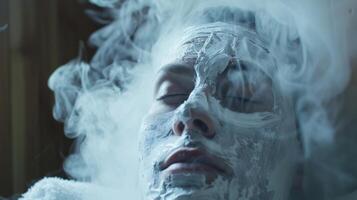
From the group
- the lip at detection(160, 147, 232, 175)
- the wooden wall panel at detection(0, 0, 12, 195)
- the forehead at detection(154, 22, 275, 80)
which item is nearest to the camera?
the lip at detection(160, 147, 232, 175)

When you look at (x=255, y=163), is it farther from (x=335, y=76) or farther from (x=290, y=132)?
(x=335, y=76)

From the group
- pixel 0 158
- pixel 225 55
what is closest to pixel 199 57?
pixel 225 55

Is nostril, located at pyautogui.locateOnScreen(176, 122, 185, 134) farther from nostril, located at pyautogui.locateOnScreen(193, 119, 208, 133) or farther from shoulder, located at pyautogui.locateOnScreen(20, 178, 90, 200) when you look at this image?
shoulder, located at pyautogui.locateOnScreen(20, 178, 90, 200)

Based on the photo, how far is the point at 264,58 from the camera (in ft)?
3.39

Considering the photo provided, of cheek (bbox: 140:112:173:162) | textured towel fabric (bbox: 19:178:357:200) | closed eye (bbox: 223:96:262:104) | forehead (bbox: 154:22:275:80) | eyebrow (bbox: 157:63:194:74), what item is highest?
forehead (bbox: 154:22:275:80)

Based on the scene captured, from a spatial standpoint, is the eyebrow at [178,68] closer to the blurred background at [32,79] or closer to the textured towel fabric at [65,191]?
the textured towel fabric at [65,191]

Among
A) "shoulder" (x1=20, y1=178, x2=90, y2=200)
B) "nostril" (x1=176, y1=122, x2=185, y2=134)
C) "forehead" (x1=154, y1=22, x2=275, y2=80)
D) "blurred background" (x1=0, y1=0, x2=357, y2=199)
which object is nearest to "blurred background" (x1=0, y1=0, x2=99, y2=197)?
"blurred background" (x1=0, y1=0, x2=357, y2=199)

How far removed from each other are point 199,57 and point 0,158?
0.61m

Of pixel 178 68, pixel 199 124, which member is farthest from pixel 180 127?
pixel 178 68

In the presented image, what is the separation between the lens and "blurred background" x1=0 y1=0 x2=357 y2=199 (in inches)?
55.5

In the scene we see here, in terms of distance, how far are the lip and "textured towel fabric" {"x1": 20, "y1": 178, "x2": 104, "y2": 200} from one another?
1.04 feet

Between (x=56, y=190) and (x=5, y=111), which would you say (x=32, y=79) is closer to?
(x=5, y=111)

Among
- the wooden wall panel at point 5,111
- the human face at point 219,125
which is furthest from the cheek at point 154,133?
the wooden wall panel at point 5,111

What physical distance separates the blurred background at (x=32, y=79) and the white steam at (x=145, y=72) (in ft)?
0.23
